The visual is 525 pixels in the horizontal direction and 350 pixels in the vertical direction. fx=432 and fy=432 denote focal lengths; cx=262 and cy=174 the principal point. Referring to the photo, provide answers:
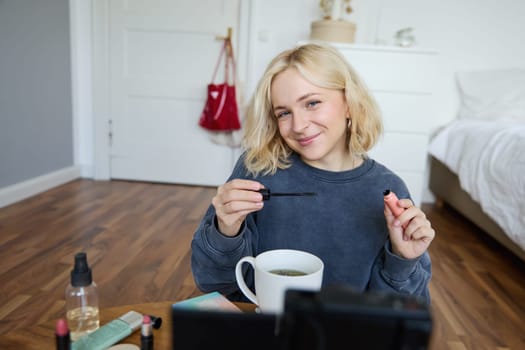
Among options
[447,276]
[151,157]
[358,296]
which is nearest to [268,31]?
[151,157]

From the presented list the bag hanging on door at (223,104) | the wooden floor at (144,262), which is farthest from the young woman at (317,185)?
the bag hanging on door at (223,104)

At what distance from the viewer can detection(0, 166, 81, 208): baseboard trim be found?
2.58 m

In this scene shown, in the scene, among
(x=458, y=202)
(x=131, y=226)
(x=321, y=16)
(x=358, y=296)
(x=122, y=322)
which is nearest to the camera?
(x=358, y=296)

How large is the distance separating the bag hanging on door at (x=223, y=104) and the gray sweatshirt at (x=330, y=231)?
226cm

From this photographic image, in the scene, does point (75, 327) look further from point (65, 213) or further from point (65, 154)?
point (65, 154)

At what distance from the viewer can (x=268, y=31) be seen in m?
3.08

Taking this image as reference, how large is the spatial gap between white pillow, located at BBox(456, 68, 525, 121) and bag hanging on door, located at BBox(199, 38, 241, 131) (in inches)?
63.3

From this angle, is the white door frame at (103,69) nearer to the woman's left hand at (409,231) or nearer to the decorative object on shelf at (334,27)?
the decorative object on shelf at (334,27)

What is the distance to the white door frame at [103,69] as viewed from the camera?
307cm

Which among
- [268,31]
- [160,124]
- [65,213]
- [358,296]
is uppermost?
[268,31]

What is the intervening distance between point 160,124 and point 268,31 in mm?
1056

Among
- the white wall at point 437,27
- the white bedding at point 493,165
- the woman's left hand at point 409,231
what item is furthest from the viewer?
the white wall at point 437,27

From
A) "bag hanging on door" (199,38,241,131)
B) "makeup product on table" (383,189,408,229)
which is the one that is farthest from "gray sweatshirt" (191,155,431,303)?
"bag hanging on door" (199,38,241,131)

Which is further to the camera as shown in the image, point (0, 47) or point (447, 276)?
point (0, 47)
